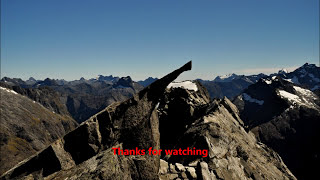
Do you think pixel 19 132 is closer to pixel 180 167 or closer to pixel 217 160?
pixel 180 167

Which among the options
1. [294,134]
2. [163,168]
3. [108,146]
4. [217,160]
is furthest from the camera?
[294,134]

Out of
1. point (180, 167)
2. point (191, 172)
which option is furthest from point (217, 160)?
point (180, 167)

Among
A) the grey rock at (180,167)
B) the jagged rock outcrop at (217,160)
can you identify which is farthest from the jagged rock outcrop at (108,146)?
the jagged rock outcrop at (217,160)

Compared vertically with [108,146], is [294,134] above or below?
below

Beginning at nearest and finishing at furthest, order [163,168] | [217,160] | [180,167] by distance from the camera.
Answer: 1. [163,168]
2. [180,167]
3. [217,160]

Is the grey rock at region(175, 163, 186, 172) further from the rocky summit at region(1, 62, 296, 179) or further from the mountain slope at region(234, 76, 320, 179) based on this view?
the mountain slope at region(234, 76, 320, 179)

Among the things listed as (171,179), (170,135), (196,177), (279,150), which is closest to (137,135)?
(171,179)

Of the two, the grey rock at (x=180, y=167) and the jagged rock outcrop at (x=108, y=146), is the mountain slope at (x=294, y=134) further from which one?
the jagged rock outcrop at (x=108, y=146)

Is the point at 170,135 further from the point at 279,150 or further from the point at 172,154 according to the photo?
the point at 279,150

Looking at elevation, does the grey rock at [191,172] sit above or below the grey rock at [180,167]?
below
